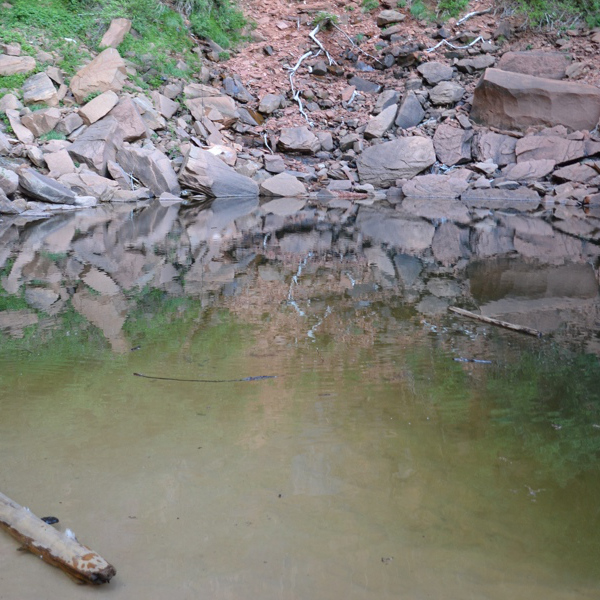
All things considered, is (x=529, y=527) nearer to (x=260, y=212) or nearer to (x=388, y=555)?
(x=388, y=555)

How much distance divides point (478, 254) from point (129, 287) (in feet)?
15.4

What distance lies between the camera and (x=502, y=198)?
56.3 ft

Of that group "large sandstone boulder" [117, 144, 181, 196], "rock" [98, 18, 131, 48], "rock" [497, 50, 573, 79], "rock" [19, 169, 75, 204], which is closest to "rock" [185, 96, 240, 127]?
"rock" [98, 18, 131, 48]

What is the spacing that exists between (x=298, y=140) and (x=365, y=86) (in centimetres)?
463

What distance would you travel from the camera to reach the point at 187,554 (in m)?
1.99

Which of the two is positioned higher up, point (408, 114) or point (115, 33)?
point (115, 33)

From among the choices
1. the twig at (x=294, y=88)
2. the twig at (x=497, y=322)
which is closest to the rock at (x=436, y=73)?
the twig at (x=294, y=88)

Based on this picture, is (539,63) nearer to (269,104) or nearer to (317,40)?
(317,40)

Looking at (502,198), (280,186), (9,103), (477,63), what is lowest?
(280,186)

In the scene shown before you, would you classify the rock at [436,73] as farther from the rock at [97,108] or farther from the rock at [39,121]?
the rock at [39,121]

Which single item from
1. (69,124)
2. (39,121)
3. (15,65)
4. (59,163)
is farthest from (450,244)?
(15,65)

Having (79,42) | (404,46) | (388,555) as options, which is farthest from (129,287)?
(404,46)

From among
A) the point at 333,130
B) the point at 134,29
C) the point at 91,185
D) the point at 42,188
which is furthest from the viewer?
the point at 134,29

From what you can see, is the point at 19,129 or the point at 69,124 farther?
the point at 69,124
